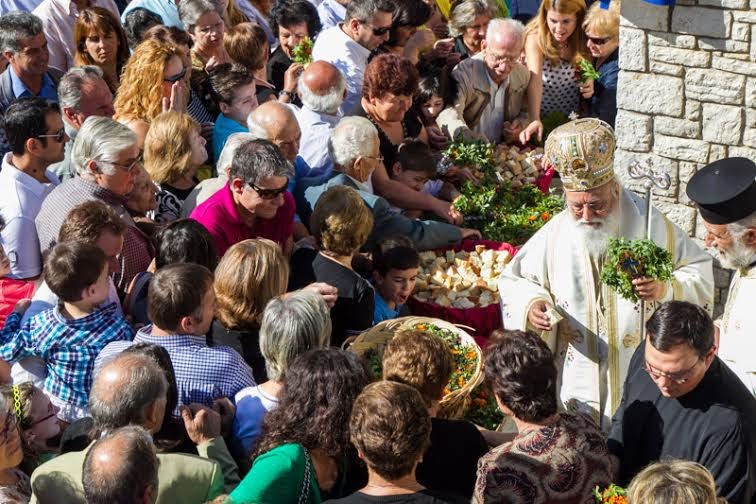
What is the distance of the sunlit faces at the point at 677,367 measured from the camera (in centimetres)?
464

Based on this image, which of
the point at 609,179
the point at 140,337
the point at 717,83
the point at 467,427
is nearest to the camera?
the point at 467,427

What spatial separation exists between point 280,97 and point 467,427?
485 cm

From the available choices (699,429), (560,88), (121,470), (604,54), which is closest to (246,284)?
(121,470)

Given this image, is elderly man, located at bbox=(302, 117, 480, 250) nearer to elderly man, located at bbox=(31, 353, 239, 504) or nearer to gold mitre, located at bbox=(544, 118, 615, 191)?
gold mitre, located at bbox=(544, 118, 615, 191)

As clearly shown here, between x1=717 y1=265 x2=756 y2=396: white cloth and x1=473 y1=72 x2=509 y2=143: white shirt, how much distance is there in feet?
13.7

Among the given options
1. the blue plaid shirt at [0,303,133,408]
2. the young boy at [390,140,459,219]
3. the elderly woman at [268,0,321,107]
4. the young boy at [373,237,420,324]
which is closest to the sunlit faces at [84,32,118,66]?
the elderly woman at [268,0,321,107]

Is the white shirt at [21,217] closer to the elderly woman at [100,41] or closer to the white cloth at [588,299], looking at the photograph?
the elderly woman at [100,41]

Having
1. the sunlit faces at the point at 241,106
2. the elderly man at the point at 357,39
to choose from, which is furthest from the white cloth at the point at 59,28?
the elderly man at the point at 357,39

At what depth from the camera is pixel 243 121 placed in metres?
8.19

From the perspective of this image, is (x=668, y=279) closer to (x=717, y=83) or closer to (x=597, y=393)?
(x=597, y=393)

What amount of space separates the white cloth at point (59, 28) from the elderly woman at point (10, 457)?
5.58m

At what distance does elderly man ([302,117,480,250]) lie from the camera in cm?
738

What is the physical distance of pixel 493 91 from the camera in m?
9.49

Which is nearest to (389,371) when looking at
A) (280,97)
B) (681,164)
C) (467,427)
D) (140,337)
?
(467,427)
